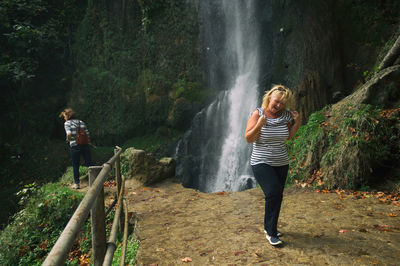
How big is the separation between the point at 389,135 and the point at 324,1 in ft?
23.0

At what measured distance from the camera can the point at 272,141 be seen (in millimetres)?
3078

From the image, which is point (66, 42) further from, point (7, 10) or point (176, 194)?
point (176, 194)

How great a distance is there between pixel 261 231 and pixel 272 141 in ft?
4.54

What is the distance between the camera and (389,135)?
5.52 metres

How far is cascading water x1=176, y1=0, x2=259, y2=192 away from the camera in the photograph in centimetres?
1186

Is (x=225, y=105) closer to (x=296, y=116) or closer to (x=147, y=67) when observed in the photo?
(x=147, y=67)

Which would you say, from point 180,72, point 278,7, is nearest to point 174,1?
point 180,72

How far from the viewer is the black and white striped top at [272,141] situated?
3064 mm

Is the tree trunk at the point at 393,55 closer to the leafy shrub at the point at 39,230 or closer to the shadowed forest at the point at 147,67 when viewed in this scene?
the shadowed forest at the point at 147,67

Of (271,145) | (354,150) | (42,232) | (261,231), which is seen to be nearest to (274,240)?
(261,231)

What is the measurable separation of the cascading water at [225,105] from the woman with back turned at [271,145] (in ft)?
25.2

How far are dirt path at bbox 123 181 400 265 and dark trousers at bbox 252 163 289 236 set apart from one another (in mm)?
354

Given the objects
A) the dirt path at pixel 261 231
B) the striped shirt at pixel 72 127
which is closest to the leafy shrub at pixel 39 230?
the striped shirt at pixel 72 127

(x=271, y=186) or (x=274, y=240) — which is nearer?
(x=271, y=186)
